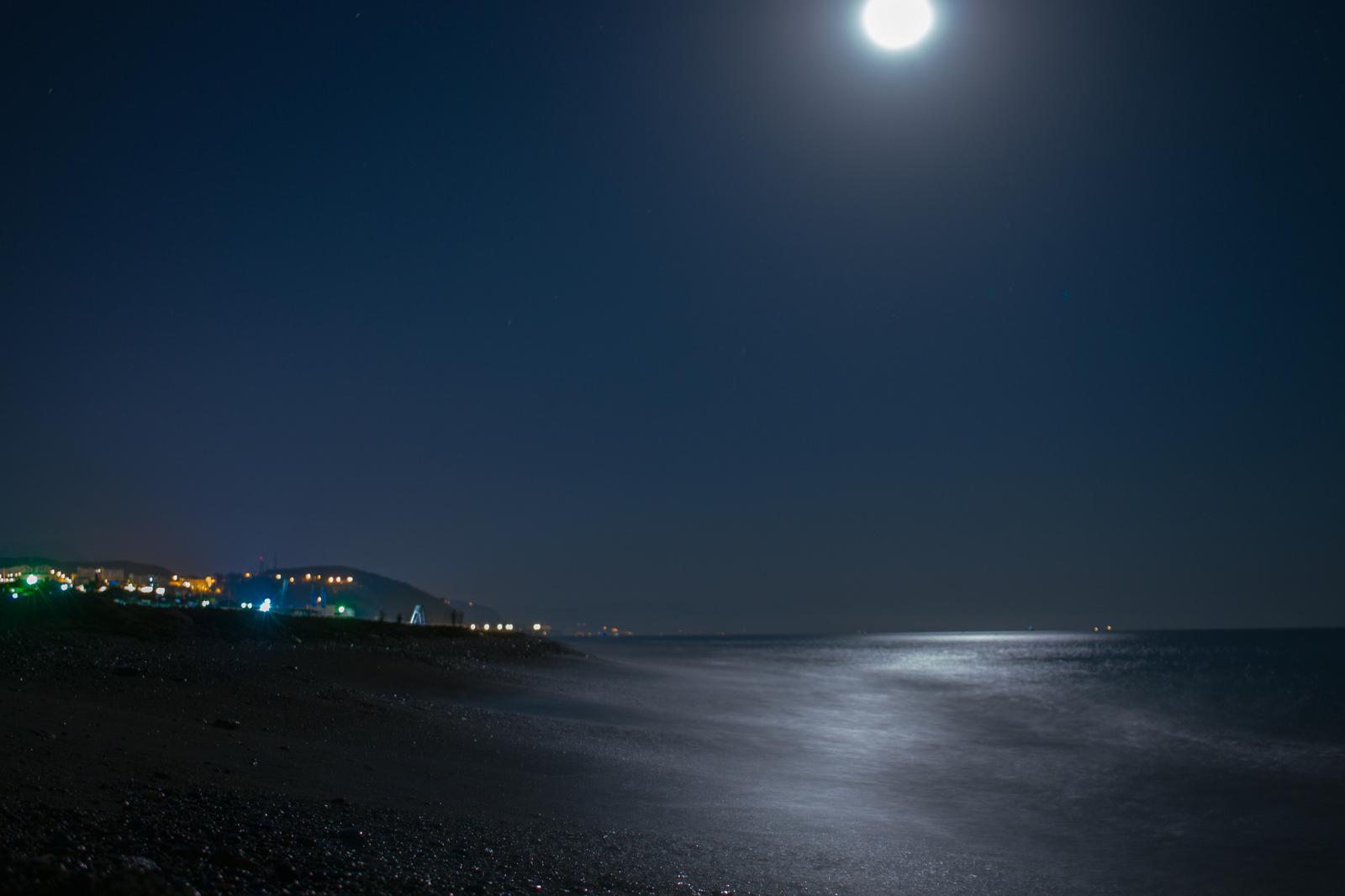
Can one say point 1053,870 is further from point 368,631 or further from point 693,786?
point 368,631

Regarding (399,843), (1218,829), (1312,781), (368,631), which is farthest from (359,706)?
(368,631)

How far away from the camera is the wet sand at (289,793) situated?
5031mm

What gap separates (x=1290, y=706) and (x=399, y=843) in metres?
37.9

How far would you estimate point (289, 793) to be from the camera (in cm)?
736

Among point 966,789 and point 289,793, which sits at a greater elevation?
point 289,793

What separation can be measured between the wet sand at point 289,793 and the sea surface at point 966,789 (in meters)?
0.75

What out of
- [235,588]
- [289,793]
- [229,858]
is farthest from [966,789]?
[235,588]

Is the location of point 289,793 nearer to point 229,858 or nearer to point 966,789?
point 229,858

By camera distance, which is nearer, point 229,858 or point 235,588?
point 229,858

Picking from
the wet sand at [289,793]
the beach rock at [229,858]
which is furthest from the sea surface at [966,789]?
the beach rock at [229,858]

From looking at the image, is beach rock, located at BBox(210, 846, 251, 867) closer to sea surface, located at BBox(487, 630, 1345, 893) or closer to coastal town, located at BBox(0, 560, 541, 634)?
sea surface, located at BBox(487, 630, 1345, 893)

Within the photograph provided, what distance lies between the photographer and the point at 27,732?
7656mm

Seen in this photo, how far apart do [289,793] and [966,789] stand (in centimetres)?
1074

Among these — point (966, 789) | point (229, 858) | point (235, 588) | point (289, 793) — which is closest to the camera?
point (229, 858)
